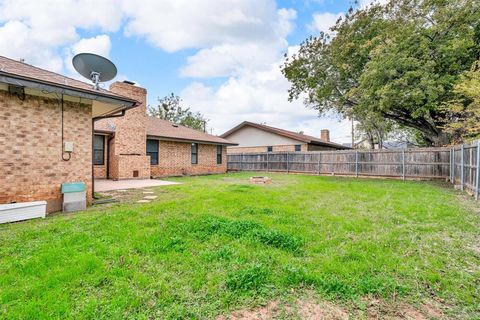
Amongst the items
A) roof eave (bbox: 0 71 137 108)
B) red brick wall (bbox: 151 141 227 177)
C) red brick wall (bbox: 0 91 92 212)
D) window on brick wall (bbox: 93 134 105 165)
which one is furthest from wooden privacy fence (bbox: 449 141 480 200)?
window on brick wall (bbox: 93 134 105 165)

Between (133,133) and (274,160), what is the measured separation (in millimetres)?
11076

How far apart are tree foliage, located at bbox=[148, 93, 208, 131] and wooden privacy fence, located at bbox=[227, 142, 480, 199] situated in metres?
18.2

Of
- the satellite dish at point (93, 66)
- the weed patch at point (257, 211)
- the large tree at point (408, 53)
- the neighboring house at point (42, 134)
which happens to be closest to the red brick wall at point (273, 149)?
the large tree at point (408, 53)

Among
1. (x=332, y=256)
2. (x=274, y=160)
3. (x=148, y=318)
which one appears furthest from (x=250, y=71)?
(x=148, y=318)

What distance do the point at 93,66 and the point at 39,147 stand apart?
8.31ft

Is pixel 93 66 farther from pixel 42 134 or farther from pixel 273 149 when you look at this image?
pixel 273 149

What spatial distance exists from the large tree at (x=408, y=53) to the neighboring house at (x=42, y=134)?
1172 centimetres

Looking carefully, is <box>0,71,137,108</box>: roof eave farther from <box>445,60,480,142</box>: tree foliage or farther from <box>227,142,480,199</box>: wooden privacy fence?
<box>445,60,480,142</box>: tree foliage

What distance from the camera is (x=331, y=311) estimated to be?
7.06 feet

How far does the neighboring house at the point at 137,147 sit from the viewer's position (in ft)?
38.4

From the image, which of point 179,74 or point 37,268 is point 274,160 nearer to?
point 179,74

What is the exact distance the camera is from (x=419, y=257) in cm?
316

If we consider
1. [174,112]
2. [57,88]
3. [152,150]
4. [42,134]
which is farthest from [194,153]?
[174,112]

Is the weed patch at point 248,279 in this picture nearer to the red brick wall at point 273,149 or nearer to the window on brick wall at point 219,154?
Answer: the window on brick wall at point 219,154
